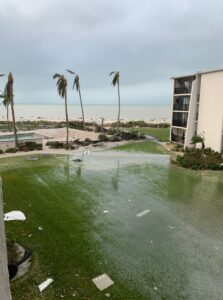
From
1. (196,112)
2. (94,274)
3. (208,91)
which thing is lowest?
(94,274)

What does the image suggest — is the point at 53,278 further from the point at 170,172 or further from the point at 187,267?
the point at 170,172

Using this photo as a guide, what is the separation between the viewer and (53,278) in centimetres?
927

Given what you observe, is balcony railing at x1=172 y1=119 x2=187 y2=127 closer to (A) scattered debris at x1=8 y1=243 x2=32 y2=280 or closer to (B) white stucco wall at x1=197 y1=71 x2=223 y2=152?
(B) white stucco wall at x1=197 y1=71 x2=223 y2=152

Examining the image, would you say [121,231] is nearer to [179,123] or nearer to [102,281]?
[102,281]

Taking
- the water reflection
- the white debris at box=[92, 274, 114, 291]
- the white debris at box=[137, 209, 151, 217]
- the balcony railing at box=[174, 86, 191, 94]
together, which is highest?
the balcony railing at box=[174, 86, 191, 94]

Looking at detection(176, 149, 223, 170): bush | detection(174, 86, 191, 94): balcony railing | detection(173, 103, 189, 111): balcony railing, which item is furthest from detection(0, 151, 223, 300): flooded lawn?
detection(174, 86, 191, 94): balcony railing

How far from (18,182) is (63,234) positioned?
913 centimetres

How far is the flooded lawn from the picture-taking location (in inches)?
359

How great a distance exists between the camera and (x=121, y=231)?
506 inches

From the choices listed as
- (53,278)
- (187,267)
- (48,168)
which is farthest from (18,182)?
(187,267)

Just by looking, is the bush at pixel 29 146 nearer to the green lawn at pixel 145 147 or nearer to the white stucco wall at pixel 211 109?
the green lawn at pixel 145 147

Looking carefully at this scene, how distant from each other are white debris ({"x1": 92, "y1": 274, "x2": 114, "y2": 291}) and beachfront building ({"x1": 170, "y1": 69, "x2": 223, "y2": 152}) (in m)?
23.0

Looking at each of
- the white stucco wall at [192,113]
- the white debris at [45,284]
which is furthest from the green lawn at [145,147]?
the white debris at [45,284]

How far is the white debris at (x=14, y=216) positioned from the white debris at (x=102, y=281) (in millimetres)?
5828
